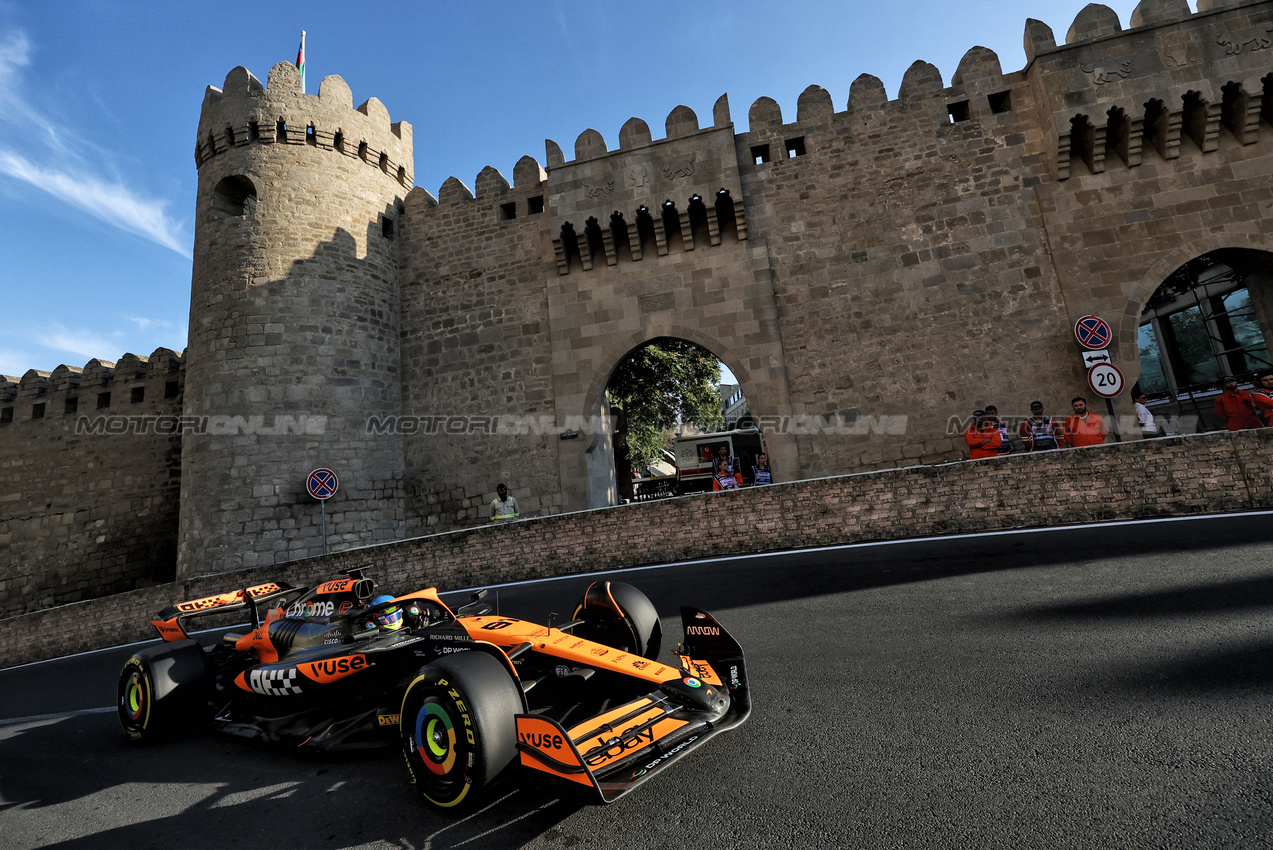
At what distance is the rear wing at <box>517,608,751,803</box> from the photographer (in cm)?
226

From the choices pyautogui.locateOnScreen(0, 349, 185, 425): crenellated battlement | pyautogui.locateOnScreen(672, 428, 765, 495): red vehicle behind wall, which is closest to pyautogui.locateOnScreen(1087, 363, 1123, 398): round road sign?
pyautogui.locateOnScreen(672, 428, 765, 495): red vehicle behind wall

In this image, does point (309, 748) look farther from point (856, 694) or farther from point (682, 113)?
point (682, 113)

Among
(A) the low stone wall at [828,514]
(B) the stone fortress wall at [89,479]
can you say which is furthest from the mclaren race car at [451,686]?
→ (B) the stone fortress wall at [89,479]

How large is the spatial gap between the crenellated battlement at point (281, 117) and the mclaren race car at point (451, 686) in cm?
1338

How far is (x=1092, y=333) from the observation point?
10.4 metres

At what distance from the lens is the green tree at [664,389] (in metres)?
23.1

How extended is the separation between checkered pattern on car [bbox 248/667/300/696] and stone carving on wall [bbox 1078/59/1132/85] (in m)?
16.2

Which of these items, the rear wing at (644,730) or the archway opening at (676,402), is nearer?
the rear wing at (644,730)

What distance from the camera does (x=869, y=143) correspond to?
13.2m

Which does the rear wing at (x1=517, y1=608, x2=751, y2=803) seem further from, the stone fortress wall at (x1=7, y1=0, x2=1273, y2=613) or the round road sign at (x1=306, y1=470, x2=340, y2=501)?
the round road sign at (x1=306, y1=470, x2=340, y2=501)

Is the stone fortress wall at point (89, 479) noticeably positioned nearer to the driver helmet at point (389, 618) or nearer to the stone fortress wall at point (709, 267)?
the stone fortress wall at point (709, 267)

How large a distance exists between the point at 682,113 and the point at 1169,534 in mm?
12044

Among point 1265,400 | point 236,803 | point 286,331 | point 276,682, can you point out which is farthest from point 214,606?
point 1265,400

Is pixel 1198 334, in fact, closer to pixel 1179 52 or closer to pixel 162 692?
pixel 1179 52
